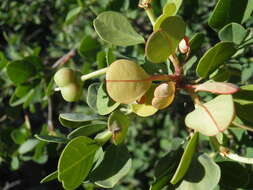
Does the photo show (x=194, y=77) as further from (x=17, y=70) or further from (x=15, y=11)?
(x=15, y=11)

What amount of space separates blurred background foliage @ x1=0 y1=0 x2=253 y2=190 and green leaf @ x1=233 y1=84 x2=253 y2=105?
0.24 metres

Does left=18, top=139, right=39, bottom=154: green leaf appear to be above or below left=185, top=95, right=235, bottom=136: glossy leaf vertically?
below

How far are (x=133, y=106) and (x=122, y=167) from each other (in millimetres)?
141

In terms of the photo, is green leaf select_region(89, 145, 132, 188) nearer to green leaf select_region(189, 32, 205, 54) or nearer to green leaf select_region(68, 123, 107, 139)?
green leaf select_region(68, 123, 107, 139)

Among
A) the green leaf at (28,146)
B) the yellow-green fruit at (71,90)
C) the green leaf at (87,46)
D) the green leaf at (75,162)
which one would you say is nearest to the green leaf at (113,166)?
the green leaf at (75,162)

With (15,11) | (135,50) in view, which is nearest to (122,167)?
(135,50)

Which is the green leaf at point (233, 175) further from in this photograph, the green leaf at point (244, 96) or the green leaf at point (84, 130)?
the green leaf at point (84, 130)

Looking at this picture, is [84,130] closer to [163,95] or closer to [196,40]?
[163,95]

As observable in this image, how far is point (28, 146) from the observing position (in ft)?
5.00

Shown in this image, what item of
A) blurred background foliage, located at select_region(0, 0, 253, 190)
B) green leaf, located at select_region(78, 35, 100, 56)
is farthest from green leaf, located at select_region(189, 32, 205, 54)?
green leaf, located at select_region(78, 35, 100, 56)

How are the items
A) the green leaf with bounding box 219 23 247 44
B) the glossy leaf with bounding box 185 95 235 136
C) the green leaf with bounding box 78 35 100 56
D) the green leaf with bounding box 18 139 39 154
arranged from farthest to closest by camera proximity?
the green leaf with bounding box 18 139 39 154, the green leaf with bounding box 78 35 100 56, the green leaf with bounding box 219 23 247 44, the glossy leaf with bounding box 185 95 235 136

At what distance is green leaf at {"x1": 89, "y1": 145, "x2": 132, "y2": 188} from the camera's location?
2.85ft

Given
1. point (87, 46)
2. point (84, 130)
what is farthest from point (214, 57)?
point (87, 46)

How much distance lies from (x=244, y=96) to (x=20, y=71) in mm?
820
